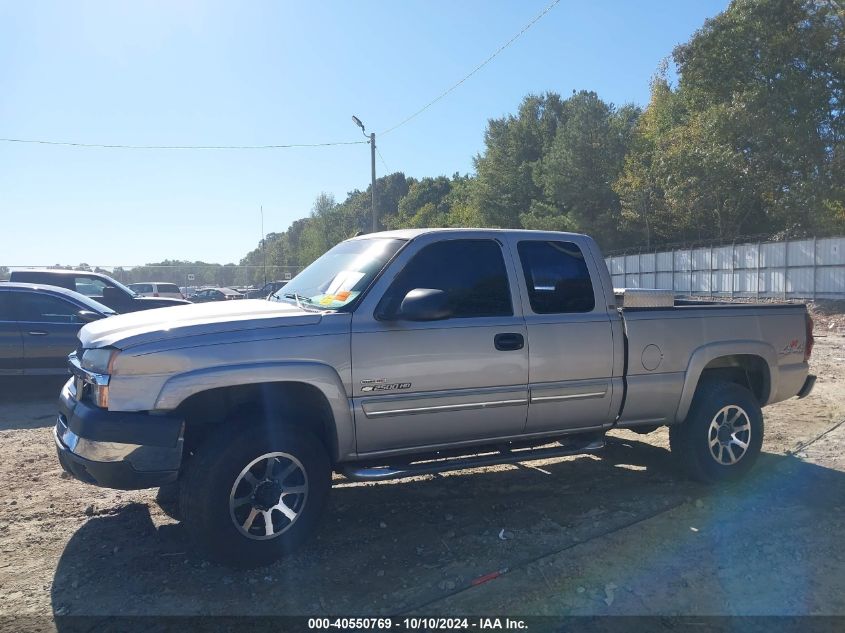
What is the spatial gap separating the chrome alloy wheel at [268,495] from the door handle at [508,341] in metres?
1.52

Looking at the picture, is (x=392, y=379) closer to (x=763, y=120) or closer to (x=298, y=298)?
(x=298, y=298)

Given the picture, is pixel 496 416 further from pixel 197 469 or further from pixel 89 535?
pixel 89 535

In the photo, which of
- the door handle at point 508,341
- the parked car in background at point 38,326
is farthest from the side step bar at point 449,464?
the parked car in background at point 38,326

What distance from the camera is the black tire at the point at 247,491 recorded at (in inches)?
147

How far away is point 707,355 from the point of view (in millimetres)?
5297

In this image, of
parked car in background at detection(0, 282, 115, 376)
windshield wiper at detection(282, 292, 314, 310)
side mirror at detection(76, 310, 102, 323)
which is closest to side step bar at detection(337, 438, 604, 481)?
windshield wiper at detection(282, 292, 314, 310)

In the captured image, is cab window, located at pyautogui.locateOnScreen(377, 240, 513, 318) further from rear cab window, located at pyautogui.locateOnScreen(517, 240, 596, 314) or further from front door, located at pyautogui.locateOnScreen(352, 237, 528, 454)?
rear cab window, located at pyautogui.locateOnScreen(517, 240, 596, 314)

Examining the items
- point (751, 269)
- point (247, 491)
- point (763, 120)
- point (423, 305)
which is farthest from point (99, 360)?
point (763, 120)

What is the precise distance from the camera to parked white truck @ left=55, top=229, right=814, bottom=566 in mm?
3752

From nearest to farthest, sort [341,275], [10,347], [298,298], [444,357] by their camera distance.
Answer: [444,357] → [341,275] → [298,298] → [10,347]

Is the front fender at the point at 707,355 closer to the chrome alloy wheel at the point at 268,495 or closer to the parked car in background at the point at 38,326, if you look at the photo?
the chrome alloy wheel at the point at 268,495

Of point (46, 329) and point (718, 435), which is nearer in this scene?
point (718, 435)

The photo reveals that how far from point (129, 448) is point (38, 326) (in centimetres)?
591

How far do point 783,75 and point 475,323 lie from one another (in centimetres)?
2915
